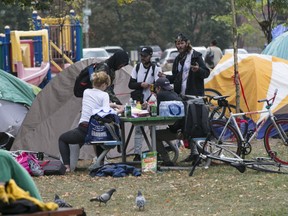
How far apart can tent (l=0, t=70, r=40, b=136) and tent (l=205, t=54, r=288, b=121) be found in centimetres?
359

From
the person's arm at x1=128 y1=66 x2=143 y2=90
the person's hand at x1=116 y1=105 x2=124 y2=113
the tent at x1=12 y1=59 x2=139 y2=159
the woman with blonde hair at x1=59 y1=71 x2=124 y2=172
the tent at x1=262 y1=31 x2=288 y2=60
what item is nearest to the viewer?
the woman with blonde hair at x1=59 y1=71 x2=124 y2=172

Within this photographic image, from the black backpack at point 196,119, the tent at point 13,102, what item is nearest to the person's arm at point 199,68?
the black backpack at point 196,119

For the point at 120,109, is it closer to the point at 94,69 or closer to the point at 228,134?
the point at 94,69

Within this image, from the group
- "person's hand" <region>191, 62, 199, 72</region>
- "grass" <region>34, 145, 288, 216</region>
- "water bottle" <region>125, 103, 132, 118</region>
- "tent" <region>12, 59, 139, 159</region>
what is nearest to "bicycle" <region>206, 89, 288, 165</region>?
"grass" <region>34, 145, 288, 216</region>

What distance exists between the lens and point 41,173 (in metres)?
12.0

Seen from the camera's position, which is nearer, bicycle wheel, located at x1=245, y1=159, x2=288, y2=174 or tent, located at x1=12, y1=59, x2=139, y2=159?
bicycle wheel, located at x1=245, y1=159, x2=288, y2=174

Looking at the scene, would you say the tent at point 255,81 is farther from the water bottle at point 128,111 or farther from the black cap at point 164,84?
the water bottle at point 128,111

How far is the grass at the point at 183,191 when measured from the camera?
9.05m

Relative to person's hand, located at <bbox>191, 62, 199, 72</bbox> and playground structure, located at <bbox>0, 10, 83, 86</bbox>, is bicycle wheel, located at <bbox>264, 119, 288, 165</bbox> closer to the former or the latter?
person's hand, located at <bbox>191, 62, 199, 72</bbox>

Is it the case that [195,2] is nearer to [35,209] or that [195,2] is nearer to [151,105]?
[151,105]

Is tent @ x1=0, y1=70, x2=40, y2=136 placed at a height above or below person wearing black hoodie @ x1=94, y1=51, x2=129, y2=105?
below

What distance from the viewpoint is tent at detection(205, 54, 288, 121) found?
54.6ft

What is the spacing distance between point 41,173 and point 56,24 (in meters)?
15.8

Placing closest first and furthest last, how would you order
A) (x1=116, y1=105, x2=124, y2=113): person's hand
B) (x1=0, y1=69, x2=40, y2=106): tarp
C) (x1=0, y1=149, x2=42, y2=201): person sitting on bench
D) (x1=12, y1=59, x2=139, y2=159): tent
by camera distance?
Answer: 1. (x1=0, y1=149, x2=42, y2=201): person sitting on bench
2. (x1=116, y1=105, x2=124, y2=113): person's hand
3. (x1=12, y1=59, x2=139, y2=159): tent
4. (x1=0, y1=69, x2=40, y2=106): tarp
